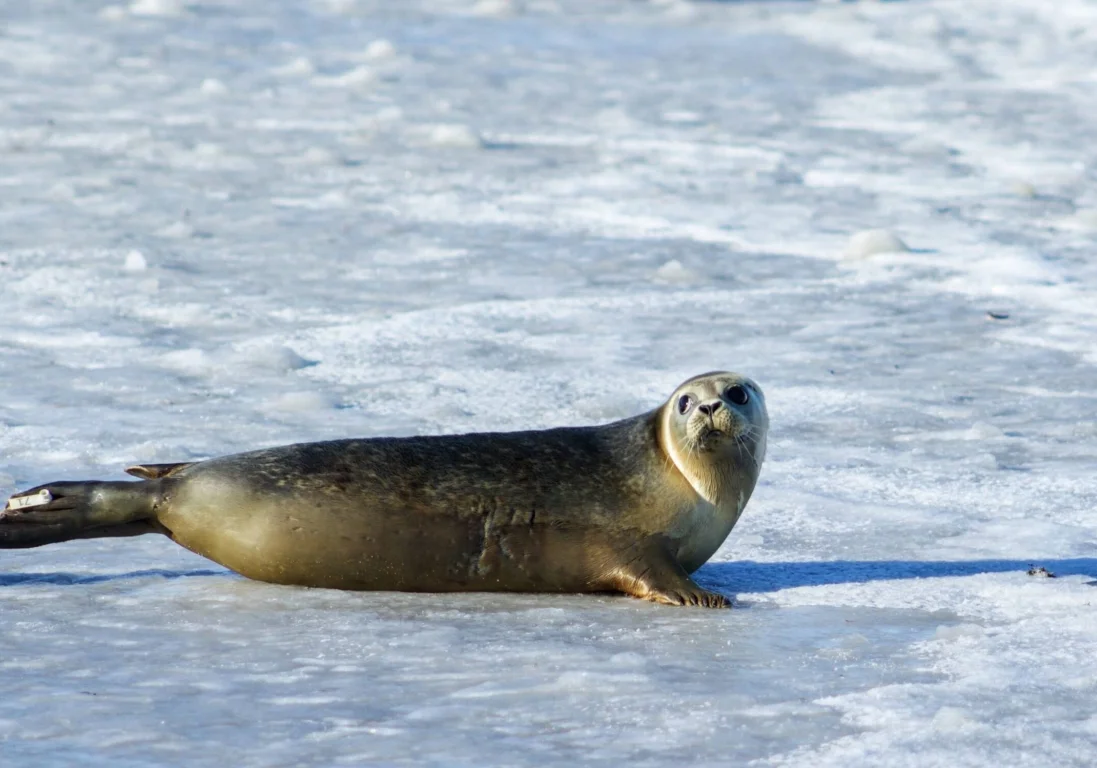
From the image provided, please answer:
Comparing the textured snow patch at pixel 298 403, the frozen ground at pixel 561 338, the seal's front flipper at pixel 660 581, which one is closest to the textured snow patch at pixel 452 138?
the frozen ground at pixel 561 338

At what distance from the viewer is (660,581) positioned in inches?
149

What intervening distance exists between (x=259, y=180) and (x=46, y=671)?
252 inches

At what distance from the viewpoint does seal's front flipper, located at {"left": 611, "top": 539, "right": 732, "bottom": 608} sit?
12.2 ft

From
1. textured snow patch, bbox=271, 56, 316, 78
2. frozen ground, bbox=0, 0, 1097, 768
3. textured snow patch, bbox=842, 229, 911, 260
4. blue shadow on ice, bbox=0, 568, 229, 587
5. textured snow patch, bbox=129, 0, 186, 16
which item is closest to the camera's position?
frozen ground, bbox=0, 0, 1097, 768

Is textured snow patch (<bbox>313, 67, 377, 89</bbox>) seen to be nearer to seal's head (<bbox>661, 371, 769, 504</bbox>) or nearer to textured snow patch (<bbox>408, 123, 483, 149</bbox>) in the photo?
textured snow patch (<bbox>408, 123, 483, 149</bbox>)

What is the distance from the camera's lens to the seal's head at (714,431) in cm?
398

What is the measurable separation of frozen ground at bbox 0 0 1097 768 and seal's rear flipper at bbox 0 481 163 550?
10 cm

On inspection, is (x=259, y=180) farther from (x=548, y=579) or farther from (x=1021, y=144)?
(x=548, y=579)

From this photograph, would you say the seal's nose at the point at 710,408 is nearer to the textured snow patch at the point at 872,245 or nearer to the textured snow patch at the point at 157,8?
the textured snow patch at the point at 872,245

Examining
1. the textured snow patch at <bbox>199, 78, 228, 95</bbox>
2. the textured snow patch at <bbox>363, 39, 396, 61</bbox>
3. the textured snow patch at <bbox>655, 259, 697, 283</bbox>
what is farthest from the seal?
the textured snow patch at <bbox>363, 39, 396, 61</bbox>

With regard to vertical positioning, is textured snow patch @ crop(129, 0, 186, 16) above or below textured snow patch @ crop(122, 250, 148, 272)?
above

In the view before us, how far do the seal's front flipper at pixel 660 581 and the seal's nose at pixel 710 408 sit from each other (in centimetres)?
30

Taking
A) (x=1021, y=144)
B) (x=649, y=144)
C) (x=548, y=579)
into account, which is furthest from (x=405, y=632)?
(x=1021, y=144)

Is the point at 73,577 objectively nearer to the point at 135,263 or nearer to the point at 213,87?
the point at 135,263
